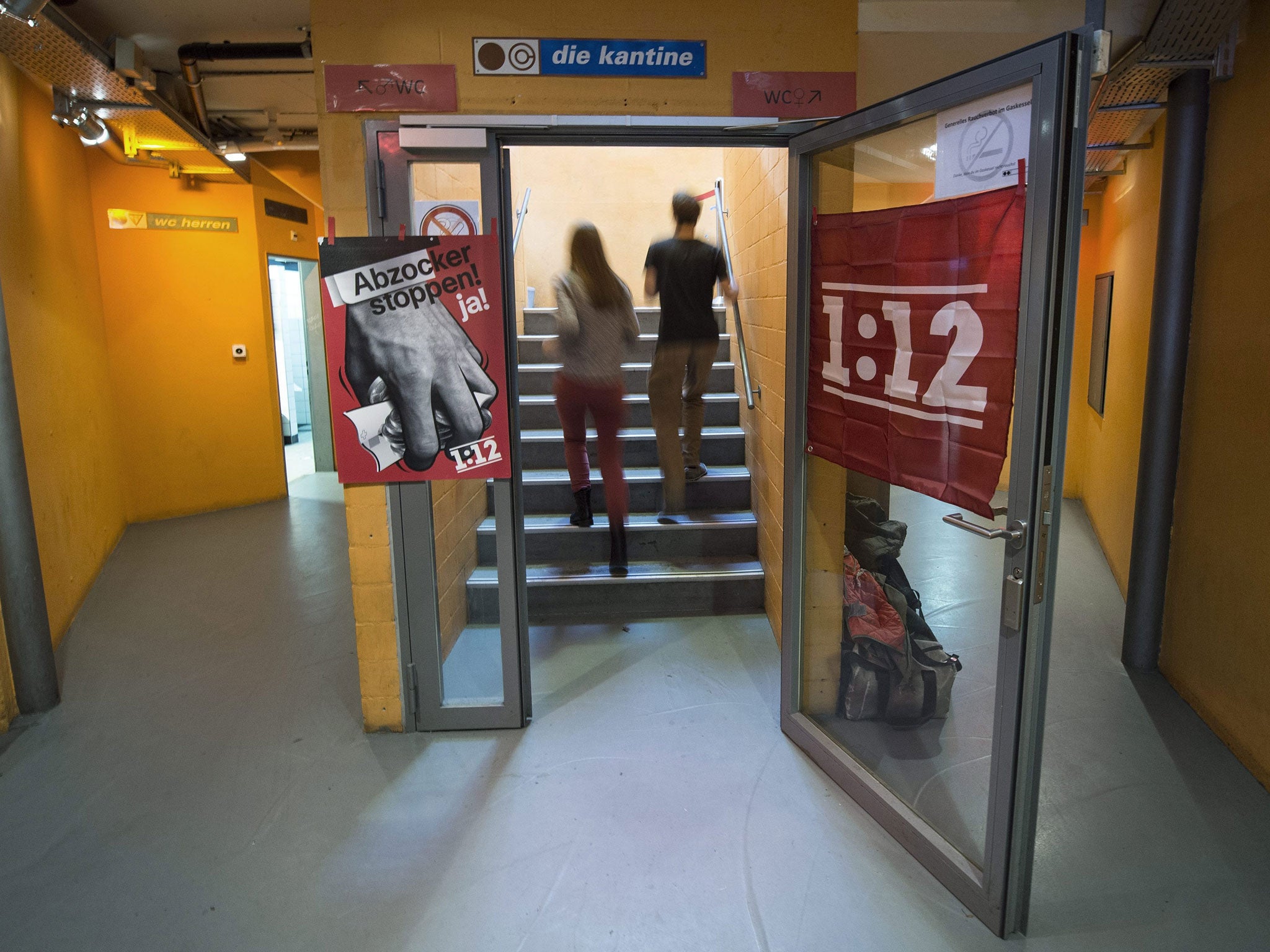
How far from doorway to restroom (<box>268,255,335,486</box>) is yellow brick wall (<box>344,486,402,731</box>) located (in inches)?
169

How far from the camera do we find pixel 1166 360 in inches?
126

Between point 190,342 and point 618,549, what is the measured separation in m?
4.11

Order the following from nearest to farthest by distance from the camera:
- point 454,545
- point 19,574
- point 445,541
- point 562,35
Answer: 1. point 562,35
2. point 19,574
3. point 445,541
4. point 454,545

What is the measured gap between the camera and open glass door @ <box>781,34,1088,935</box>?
186 centimetres

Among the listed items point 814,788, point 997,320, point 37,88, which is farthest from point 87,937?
point 37,88

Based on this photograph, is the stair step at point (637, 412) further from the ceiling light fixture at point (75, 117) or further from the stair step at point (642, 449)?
the ceiling light fixture at point (75, 117)

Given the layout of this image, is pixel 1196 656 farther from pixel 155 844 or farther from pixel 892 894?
pixel 155 844

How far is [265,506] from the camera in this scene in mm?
6562

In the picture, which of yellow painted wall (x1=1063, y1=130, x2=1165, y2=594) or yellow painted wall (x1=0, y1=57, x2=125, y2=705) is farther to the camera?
yellow painted wall (x1=1063, y1=130, x2=1165, y2=594)

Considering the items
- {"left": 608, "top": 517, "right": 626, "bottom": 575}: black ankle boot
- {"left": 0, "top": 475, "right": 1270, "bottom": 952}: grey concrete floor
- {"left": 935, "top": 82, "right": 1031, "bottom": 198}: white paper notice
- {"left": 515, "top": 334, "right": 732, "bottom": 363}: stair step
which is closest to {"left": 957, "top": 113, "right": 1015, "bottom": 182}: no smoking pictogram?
{"left": 935, "top": 82, "right": 1031, "bottom": 198}: white paper notice

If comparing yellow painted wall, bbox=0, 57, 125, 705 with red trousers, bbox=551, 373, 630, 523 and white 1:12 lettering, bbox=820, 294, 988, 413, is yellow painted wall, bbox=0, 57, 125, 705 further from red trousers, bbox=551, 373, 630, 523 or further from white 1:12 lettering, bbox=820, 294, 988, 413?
white 1:12 lettering, bbox=820, 294, 988, 413

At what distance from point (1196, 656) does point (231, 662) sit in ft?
12.7

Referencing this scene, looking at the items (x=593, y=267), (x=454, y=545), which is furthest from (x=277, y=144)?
(x=454, y=545)

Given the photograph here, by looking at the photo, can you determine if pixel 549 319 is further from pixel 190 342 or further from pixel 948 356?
pixel 948 356
